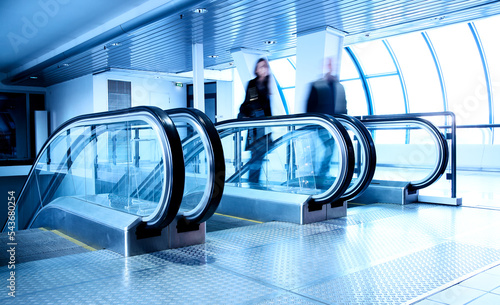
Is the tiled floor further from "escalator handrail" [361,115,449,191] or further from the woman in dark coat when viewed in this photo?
the woman in dark coat

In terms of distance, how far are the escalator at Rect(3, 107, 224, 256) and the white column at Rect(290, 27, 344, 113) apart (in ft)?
18.3

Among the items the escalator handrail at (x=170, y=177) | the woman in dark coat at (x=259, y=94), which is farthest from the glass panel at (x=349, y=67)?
the escalator handrail at (x=170, y=177)

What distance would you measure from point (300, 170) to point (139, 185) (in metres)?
2.00

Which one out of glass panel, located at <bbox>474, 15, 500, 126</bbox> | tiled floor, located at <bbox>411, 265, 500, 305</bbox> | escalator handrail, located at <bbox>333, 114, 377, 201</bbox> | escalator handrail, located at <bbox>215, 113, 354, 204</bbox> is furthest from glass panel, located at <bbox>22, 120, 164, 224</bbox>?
glass panel, located at <bbox>474, 15, 500, 126</bbox>

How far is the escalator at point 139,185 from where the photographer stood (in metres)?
3.13

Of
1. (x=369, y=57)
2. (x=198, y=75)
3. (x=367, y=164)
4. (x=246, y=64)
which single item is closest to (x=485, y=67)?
(x=369, y=57)

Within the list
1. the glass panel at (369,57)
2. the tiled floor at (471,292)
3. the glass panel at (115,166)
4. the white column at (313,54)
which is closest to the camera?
the tiled floor at (471,292)

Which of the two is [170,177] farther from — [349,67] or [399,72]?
[349,67]

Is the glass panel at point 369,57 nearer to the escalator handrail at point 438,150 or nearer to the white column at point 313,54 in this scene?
the white column at point 313,54

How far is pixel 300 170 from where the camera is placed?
4.95m

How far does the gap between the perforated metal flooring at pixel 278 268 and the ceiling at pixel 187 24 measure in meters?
4.76

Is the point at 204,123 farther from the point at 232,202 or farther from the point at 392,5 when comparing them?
the point at 392,5

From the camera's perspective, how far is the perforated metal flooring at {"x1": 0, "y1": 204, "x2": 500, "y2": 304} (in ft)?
7.75

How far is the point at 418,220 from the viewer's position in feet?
15.2
